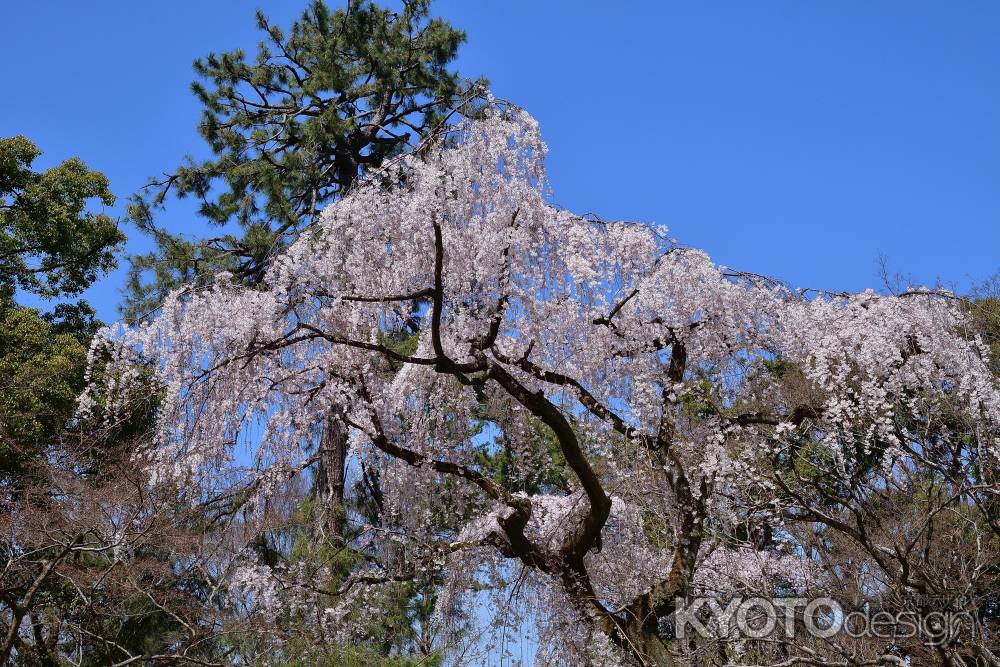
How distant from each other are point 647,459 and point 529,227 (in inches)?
76.8

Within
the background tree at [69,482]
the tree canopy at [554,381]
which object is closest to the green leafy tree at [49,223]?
the background tree at [69,482]

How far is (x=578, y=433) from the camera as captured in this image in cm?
669

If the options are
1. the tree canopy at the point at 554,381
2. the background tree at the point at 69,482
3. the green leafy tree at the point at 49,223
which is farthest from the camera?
the green leafy tree at the point at 49,223

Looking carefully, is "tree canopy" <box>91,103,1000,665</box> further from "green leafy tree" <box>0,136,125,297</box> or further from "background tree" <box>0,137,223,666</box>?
"green leafy tree" <box>0,136,125,297</box>

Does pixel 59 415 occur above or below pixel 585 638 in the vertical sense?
above

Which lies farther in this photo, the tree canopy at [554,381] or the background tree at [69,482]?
the background tree at [69,482]

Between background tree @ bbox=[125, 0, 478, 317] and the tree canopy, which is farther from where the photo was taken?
background tree @ bbox=[125, 0, 478, 317]

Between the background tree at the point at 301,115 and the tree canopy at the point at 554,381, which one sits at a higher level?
the background tree at the point at 301,115

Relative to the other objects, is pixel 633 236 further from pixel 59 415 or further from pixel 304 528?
pixel 59 415

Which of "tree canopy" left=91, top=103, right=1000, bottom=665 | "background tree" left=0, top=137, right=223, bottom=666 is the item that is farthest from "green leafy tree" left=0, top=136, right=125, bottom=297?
"tree canopy" left=91, top=103, right=1000, bottom=665

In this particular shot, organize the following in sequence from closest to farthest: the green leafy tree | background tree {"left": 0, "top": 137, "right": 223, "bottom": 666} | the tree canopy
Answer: the tree canopy
background tree {"left": 0, "top": 137, "right": 223, "bottom": 666}
the green leafy tree

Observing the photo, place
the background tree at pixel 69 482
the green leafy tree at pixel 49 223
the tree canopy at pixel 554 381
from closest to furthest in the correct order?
the tree canopy at pixel 554 381 → the background tree at pixel 69 482 → the green leafy tree at pixel 49 223

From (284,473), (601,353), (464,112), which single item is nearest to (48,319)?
(284,473)

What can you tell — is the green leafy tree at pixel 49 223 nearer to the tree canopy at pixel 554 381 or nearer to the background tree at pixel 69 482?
the background tree at pixel 69 482
